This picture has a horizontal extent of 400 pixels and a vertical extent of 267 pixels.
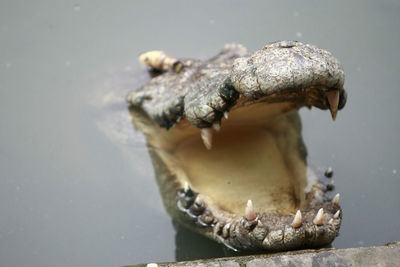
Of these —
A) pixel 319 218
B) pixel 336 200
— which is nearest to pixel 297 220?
pixel 319 218

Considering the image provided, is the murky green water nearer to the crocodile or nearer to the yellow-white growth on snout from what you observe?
the crocodile

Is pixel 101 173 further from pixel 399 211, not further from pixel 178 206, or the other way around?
pixel 399 211

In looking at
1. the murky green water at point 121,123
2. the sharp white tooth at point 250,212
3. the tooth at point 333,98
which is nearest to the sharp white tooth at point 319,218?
the sharp white tooth at point 250,212

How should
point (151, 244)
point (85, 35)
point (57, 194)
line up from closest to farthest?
point (151, 244)
point (57, 194)
point (85, 35)

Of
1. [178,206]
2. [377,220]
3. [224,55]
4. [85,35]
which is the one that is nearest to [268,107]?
[224,55]

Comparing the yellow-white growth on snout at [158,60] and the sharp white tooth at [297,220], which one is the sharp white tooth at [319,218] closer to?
the sharp white tooth at [297,220]

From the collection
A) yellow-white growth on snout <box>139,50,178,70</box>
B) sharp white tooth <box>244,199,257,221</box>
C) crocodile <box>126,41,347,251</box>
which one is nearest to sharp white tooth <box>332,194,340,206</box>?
crocodile <box>126,41,347,251</box>


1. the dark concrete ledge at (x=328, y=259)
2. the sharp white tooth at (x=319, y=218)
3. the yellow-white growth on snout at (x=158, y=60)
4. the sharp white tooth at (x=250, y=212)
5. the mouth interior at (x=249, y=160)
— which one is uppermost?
the yellow-white growth on snout at (x=158, y=60)
